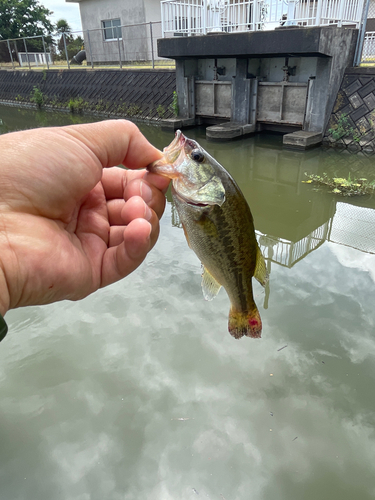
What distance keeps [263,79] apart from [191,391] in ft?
36.7

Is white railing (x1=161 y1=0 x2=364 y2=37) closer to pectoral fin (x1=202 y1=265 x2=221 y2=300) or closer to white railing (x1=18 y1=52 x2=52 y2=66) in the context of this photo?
pectoral fin (x1=202 y1=265 x2=221 y2=300)

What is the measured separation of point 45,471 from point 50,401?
0.58 metres

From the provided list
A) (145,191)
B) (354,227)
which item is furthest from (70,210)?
(354,227)

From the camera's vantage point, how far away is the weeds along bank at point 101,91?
14.3 m

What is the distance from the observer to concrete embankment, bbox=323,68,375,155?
961 centimetres

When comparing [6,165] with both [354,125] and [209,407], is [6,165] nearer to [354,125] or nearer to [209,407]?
[209,407]

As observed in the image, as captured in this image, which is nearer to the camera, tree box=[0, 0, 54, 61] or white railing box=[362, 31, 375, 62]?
white railing box=[362, 31, 375, 62]

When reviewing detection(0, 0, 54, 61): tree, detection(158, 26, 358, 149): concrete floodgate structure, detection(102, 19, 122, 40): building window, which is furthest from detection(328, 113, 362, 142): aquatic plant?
detection(0, 0, 54, 61): tree

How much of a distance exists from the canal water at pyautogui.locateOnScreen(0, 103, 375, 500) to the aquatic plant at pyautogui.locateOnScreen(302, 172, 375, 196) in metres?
2.67

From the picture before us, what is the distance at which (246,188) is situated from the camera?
7.52 m

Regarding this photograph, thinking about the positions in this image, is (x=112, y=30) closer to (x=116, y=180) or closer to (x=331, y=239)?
(x=331, y=239)

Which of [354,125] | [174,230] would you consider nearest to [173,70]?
[354,125]

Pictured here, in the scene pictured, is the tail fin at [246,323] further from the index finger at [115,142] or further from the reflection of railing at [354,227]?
the reflection of railing at [354,227]

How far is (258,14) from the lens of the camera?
10125 mm
